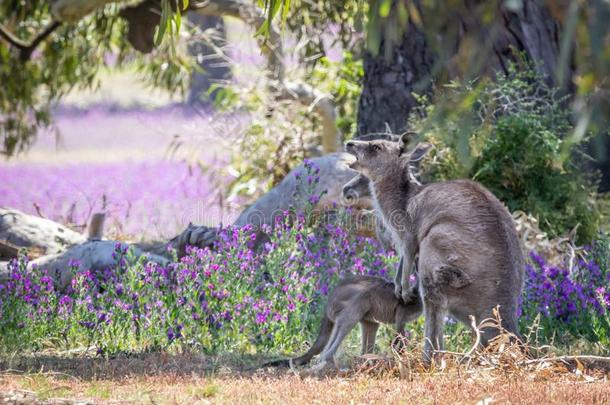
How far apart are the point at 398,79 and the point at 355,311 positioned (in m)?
5.76

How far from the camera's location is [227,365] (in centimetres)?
749

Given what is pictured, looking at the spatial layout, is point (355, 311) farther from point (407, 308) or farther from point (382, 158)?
point (382, 158)

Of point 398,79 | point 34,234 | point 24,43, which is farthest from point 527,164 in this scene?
point 24,43

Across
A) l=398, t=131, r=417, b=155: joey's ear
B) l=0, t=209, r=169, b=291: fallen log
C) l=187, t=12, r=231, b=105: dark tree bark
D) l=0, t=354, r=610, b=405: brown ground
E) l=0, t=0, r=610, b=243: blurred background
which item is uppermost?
l=187, t=12, r=231, b=105: dark tree bark

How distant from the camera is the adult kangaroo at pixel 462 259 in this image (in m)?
6.97

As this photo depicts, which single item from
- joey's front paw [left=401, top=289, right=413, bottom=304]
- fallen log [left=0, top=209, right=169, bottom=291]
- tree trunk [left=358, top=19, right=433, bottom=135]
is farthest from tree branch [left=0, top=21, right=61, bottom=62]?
joey's front paw [left=401, top=289, right=413, bottom=304]

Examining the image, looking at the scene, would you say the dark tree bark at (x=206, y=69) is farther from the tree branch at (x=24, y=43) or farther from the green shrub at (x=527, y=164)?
the green shrub at (x=527, y=164)

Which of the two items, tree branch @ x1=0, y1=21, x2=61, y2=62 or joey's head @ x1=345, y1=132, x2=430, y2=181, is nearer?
joey's head @ x1=345, y1=132, x2=430, y2=181

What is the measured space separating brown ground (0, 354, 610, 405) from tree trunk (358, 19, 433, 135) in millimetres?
5785

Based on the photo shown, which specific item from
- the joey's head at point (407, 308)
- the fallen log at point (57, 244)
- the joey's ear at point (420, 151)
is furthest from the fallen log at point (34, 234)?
the joey's head at point (407, 308)

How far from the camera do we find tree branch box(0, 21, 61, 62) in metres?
14.5

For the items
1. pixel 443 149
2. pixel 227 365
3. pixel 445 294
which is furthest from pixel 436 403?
pixel 443 149

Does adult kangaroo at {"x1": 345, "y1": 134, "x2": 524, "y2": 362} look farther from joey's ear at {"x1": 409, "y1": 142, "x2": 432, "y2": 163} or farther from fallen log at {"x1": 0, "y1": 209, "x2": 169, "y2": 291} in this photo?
fallen log at {"x1": 0, "y1": 209, "x2": 169, "y2": 291}

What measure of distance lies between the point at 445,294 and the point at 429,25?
2.45 metres
